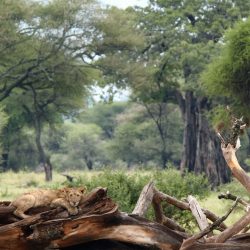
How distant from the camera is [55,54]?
126 ft

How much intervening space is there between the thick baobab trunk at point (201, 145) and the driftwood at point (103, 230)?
34201mm

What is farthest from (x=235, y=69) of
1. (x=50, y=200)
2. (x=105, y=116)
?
(x=105, y=116)

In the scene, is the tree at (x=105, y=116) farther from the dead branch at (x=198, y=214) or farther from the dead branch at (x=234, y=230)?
the dead branch at (x=234, y=230)

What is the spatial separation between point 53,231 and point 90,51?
34.9 metres

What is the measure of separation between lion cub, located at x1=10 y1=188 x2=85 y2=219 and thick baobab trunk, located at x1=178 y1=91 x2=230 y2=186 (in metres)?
34.2

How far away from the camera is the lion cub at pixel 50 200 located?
12.8 feet

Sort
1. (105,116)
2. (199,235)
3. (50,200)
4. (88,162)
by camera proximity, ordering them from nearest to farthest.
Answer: (199,235), (50,200), (88,162), (105,116)

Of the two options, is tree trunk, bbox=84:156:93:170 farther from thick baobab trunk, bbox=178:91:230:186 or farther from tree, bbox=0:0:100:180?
thick baobab trunk, bbox=178:91:230:186

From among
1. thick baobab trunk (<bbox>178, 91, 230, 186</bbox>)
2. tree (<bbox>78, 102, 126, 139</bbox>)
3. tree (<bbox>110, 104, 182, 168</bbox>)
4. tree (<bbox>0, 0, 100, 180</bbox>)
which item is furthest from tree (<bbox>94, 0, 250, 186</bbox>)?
tree (<bbox>78, 102, 126, 139</bbox>)

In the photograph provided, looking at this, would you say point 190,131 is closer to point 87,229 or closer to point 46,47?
point 46,47

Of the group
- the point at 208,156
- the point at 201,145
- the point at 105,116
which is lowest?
the point at 208,156

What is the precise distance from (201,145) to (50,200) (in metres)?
35.5

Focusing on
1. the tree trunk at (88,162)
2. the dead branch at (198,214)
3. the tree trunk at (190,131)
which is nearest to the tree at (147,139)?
the tree trunk at (88,162)

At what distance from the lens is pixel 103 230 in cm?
395
